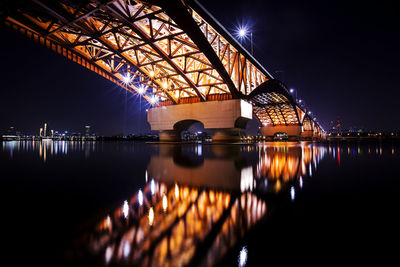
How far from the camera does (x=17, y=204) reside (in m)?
2.88

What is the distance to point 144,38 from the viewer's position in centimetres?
1731

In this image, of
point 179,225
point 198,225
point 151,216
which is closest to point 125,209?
point 151,216

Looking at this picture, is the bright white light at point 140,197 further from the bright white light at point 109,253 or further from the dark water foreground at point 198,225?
the bright white light at point 109,253

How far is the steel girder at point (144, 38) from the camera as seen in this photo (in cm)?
1459

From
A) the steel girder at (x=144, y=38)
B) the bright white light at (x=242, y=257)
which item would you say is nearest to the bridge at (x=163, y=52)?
the steel girder at (x=144, y=38)

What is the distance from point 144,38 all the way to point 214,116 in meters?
13.9

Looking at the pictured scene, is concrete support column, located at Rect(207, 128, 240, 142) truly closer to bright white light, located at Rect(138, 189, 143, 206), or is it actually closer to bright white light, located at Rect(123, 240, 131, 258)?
bright white light, located at Rect(138, 189, 143, 206)

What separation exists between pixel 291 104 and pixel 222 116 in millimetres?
34345

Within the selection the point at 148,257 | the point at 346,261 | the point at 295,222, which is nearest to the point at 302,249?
the point at 346,261

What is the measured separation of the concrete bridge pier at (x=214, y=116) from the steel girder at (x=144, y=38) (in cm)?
133

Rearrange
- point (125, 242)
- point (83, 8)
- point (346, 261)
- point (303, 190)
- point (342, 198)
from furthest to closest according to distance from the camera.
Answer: point (83, 8)
point (303, 190)
point (342, 198)
point (125, 242)
point (346, 261)

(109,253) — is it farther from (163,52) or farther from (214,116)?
(214,116)

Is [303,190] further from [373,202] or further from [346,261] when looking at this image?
[346,261]

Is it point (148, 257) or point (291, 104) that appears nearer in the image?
point (148, 257)
